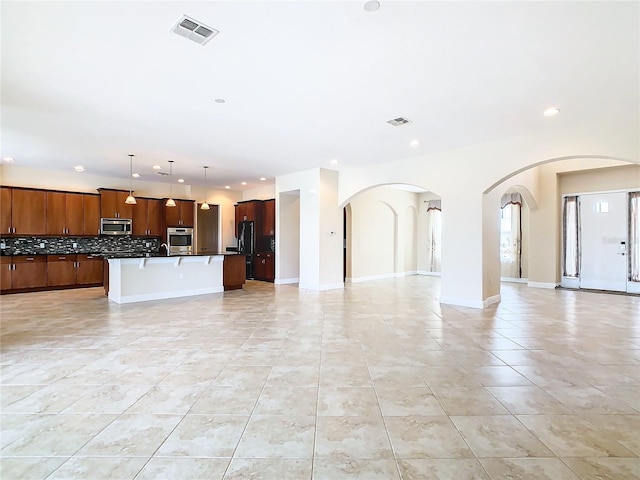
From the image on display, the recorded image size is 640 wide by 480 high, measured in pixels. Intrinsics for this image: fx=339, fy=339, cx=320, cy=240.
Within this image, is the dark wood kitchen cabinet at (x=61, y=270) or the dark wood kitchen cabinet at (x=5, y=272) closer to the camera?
the dark wood kitchen cabinet at (x=5, y=272)

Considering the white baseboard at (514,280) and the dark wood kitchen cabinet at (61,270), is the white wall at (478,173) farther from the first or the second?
the dark wood kitchen cabinet at (61,270)

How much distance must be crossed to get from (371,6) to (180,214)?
8.84 m

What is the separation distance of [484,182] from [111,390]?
5.95 meters

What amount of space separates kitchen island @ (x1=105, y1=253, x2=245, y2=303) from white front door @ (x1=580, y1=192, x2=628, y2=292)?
8617 millimetres

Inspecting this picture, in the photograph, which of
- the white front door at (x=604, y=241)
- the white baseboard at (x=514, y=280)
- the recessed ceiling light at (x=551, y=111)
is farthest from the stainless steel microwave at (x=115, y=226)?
the white front door at (x=604, y=241)

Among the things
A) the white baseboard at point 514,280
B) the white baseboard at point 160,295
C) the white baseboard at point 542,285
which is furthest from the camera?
the white baseboard at point 514,280

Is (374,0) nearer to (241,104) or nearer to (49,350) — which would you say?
(241,104)

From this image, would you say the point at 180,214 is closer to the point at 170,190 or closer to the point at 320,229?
the point at 170,190

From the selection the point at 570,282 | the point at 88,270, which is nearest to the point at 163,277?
the point at 88,270

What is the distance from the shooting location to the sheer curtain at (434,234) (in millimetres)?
11500

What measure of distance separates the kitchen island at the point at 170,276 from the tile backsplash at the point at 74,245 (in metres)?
2.16

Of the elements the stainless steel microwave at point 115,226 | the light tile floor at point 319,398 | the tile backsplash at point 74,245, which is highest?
the stainless steel microwave at point 115,226

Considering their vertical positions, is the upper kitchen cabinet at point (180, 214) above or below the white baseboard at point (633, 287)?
above

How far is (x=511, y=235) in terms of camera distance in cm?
991
